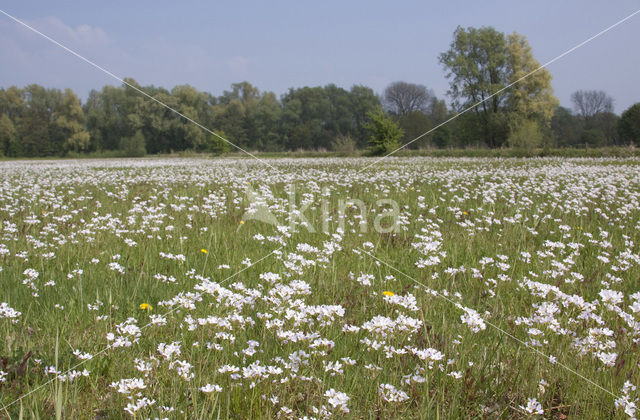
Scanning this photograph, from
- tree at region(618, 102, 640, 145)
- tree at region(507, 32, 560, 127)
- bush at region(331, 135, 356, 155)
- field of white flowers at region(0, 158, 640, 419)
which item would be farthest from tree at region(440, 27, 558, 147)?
field of white flowers at region(0, 158, 640, 419)

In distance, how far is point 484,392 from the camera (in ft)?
7.20

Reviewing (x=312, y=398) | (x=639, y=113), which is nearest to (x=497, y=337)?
(x=312, y=398)

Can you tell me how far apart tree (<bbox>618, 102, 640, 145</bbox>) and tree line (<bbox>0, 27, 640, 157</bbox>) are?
0.16 meters

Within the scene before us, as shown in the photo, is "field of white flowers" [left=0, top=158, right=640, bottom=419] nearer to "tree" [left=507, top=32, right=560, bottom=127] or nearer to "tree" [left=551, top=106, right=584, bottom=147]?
"tree" [left=507, top=32, right=560, bottom=127]

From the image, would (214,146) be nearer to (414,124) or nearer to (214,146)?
(214,146)

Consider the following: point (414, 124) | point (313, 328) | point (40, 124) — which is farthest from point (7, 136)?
point (313, 328)

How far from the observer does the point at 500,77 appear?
49.5m

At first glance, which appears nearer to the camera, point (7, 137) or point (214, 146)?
point (214, 146)

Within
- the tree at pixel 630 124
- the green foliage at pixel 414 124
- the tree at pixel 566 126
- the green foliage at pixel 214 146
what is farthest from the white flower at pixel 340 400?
the tree at pixel 566 126

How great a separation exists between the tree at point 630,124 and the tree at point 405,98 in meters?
26.8

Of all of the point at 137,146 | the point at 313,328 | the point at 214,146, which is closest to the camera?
the point at 313,328

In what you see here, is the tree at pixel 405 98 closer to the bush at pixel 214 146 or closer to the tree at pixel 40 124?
the bush at pixel 214 146

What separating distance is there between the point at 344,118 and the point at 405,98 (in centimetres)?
1097

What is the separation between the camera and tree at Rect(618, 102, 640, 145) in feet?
164
